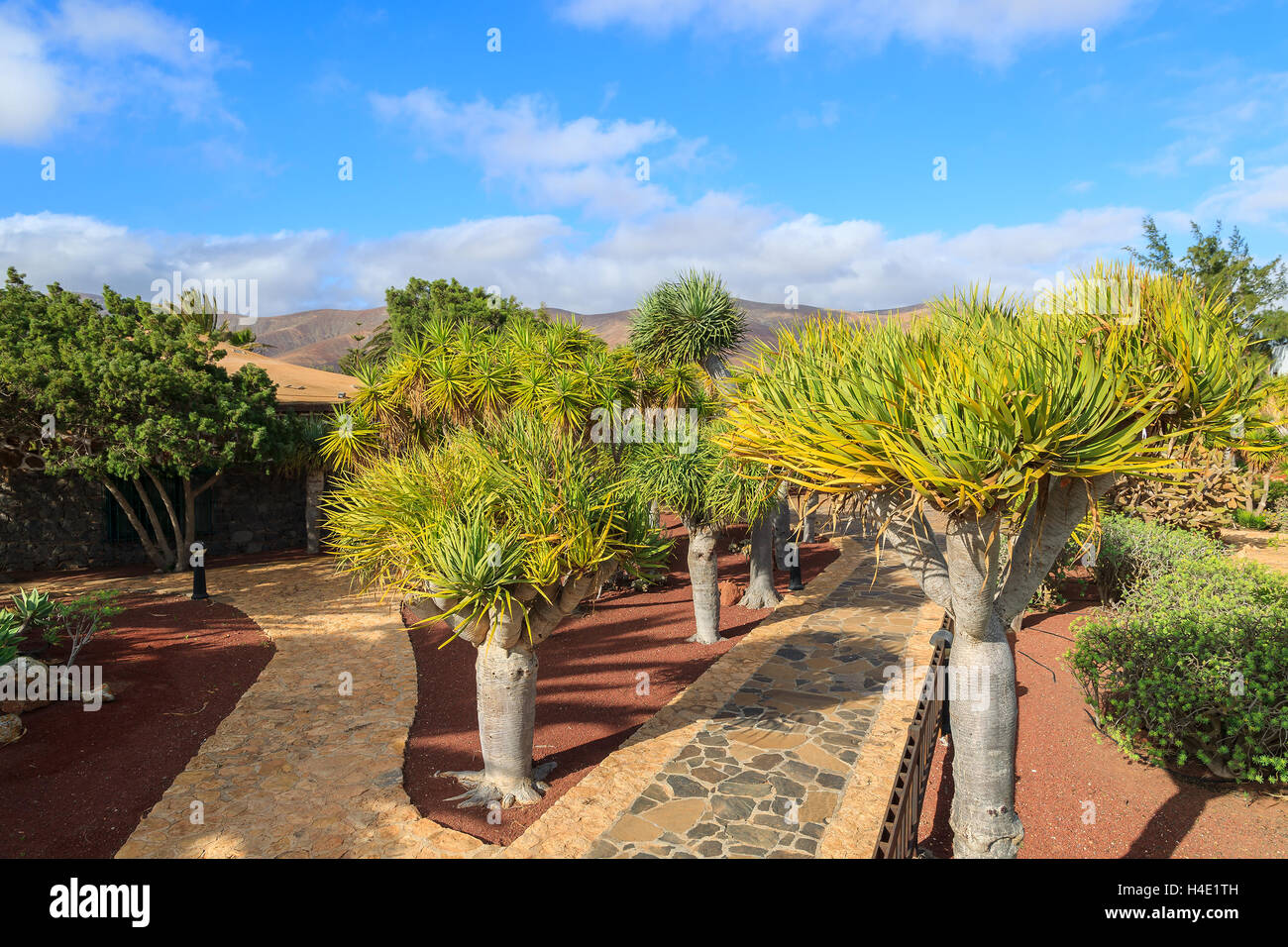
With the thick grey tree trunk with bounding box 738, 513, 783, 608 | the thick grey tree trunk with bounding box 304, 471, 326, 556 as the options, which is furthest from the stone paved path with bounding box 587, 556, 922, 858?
the thick grey tree trunk with bounding box 304, 471, 326, 556

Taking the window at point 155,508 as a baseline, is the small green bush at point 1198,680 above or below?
below

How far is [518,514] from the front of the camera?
5.78m

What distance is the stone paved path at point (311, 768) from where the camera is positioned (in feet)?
18.2

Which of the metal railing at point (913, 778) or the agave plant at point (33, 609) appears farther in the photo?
the agave plant at point (33, 609)

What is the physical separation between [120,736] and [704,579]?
7241 millimetres

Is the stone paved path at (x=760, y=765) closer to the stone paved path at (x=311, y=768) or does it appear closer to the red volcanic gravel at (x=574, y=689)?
the red volcanic gravel at (x=574, y=689)

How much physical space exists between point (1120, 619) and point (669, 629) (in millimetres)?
6141

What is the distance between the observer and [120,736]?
7.31m

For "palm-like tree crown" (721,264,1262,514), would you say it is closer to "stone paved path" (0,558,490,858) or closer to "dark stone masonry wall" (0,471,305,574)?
"stone paved path" (0,558,490,858)

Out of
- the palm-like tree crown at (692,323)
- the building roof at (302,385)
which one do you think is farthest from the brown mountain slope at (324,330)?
the palm-like tree crown at (692,323)

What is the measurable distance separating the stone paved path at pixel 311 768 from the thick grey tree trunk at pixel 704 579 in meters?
4.23

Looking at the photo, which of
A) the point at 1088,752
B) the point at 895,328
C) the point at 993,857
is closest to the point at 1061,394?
the point at 895,328
